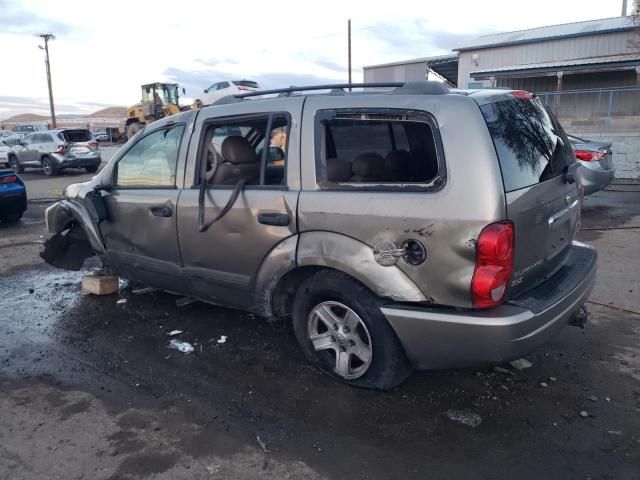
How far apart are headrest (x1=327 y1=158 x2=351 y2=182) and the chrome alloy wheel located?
0.80m

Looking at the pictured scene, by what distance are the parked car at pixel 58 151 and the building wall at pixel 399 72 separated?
2296 centimetres

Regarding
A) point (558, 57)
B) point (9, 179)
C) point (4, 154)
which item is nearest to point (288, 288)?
point (9, 179)

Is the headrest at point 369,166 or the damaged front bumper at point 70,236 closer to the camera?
the headrest at point 369,166

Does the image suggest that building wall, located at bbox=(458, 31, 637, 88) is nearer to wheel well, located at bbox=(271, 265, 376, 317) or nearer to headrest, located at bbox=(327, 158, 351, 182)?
headrest, located at bbox=(327, 158, 351, 182)

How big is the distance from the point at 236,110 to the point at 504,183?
6.74 feet

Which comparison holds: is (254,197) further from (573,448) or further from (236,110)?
(573,448)

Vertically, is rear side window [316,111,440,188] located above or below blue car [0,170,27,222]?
above

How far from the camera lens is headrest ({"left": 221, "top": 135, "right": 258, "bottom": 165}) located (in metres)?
4.05

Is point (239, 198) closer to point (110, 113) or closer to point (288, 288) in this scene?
point (288, 288)

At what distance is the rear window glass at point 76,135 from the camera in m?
20.5

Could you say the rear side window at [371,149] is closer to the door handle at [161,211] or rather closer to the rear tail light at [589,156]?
the door handle at [161,211]

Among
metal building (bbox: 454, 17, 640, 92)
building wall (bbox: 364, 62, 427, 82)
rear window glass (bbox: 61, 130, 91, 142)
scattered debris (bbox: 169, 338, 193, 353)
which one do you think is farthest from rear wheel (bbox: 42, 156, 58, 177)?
building wall (bbox: 364, 62, 427, 82)

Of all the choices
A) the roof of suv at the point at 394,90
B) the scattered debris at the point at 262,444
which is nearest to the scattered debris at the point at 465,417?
the scattered debris at the point at 262,444

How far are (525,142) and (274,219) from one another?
164cm
